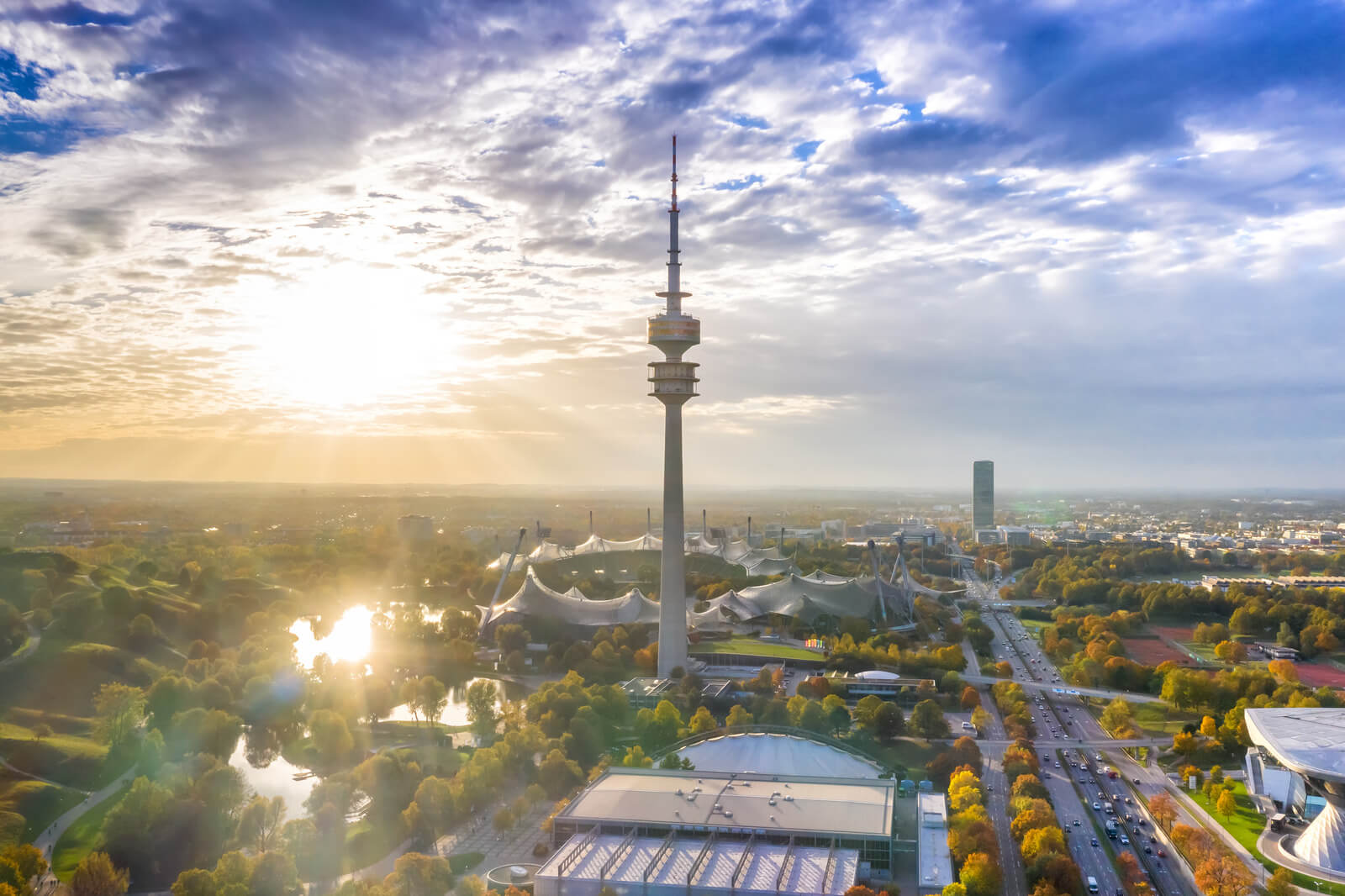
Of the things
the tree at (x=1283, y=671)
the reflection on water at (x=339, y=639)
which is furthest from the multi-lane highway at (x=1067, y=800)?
the reflection on water at (x=339, y=639)

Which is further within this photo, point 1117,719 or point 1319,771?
point 1117,719

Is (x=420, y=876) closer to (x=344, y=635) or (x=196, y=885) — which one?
(x=196, y=885)

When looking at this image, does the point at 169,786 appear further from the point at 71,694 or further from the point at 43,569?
the point at 43,569

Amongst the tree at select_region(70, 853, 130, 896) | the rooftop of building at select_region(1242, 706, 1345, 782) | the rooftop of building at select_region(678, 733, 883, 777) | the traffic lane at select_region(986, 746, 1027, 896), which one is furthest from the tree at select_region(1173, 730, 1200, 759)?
the tree at select_region(70, 853, 130, 896)

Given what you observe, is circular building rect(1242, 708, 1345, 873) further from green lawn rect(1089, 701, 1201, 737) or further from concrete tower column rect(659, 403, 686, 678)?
concrete tower column rect(659, 403, 686, 678)

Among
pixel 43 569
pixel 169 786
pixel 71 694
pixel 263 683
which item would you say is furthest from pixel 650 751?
pixel 43 569

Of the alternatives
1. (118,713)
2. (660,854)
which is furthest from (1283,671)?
(118,713)

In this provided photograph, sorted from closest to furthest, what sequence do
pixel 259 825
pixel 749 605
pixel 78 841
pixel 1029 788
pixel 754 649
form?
pixel 259 825 < pixel 78 841 < pixel 1029 788 < pixel 754 649 < pixel 749 605
